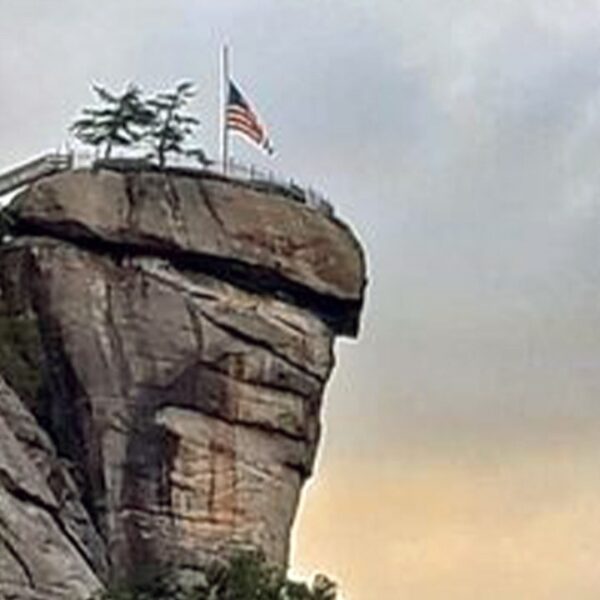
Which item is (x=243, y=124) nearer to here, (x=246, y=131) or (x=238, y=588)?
(x=246, y=131)

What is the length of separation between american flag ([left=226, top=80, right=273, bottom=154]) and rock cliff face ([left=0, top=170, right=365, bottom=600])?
1.77 metres

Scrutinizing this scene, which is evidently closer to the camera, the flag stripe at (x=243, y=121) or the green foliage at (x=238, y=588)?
the green foliage at (x=238, y=588)

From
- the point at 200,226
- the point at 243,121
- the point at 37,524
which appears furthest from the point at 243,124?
the point at 37,524

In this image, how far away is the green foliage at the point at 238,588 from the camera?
5391 cm

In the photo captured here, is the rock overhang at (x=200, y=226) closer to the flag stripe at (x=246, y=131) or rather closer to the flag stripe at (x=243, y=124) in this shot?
the flag stripe at (x=246, y=131)

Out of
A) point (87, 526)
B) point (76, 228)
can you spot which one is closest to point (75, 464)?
point (87, 526)

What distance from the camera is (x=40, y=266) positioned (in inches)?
2527

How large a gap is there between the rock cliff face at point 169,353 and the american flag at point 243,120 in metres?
1.77

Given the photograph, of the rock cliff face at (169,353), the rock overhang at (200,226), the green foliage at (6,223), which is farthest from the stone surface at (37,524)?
the rock overhang at (200,226)

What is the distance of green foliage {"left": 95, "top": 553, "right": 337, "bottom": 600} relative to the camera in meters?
53.9

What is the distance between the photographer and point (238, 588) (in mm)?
54375

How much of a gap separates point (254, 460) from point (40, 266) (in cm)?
785

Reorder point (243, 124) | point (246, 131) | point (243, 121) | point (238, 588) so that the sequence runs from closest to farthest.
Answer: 1. point (238, 588)
2. point (246, 131)
3. point (243, 124)
4. point (243, 121)

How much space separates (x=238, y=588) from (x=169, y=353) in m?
11.0
